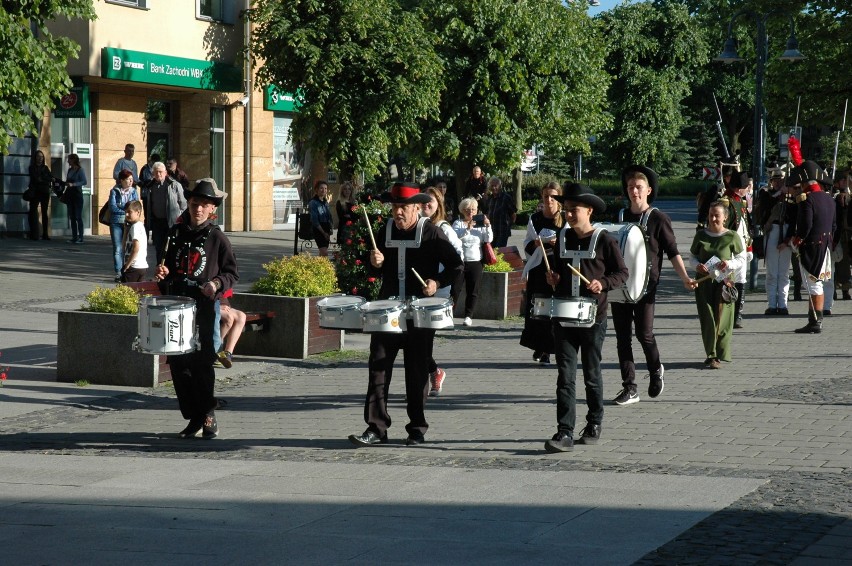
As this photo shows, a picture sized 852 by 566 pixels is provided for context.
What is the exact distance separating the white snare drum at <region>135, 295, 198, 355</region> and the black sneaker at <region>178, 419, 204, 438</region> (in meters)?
0.65

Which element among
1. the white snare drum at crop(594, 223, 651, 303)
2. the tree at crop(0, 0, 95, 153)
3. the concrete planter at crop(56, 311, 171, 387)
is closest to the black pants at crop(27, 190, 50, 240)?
the tree at crop(0, 0, 95, 153)

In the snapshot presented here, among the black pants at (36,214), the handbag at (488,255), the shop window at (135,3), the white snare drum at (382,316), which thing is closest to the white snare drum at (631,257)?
the white snare drum at (382,316)

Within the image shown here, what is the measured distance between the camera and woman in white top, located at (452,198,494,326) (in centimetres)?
1590

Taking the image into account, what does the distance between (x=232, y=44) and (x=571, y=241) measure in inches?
905

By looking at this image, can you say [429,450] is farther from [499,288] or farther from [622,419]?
[499,288]

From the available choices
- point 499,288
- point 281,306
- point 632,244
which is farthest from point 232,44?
point 632,244

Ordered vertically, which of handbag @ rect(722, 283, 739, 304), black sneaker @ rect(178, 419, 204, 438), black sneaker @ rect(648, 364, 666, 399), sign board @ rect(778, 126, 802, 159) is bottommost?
black sneaker @ rect(178, 419, 204, 438)

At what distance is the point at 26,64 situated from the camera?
15.9 metres

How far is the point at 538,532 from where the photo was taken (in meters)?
6.18

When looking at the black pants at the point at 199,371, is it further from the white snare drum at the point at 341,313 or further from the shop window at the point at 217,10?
the shop window at the point at 217,10

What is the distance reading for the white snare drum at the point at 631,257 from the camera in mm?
9914

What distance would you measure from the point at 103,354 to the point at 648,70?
5179 cm

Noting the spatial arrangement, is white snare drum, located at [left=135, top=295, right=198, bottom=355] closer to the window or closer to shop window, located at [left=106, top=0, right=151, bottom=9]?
shop window, located at [left=106, top=0, right=151, bottom=9]

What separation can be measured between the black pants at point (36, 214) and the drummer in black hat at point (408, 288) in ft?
60.6
